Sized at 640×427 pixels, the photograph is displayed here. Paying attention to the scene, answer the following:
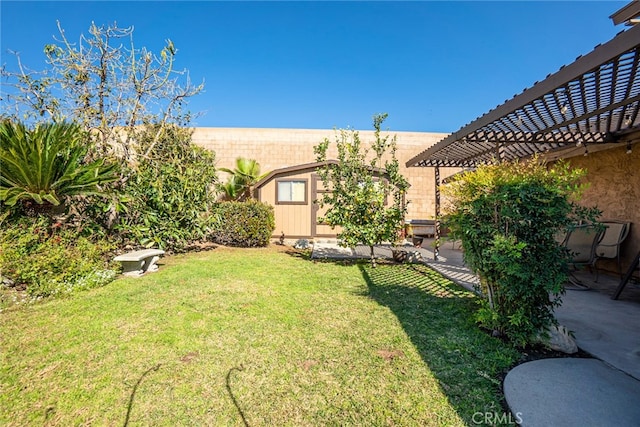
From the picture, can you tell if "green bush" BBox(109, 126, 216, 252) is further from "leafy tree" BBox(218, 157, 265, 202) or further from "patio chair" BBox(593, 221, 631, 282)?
"patio chair" BBox(593, 221, 631, 282)

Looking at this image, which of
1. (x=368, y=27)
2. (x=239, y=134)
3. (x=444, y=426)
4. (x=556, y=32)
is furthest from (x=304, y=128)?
(x=444, y=426)

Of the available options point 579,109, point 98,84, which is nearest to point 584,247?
point 579,109

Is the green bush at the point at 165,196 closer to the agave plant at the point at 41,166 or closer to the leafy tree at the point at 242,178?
the agave plant at the point at 41,166

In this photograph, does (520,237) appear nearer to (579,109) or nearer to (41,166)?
(579,109)

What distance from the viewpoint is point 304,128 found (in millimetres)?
14273

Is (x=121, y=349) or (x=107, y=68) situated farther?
(x=107, y=68)

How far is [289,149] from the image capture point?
551 inches

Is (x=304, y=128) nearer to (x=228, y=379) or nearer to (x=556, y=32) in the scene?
(x=556, y=32)

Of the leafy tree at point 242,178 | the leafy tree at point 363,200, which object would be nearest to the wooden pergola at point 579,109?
the leafy tree at point 363,200

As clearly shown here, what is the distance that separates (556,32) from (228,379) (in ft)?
31.6

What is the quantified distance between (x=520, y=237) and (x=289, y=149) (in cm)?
1192

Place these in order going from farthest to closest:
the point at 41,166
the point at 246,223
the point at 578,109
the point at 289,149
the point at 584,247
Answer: the point at 289,149
the point at 246,223
the point at 584,247
the point at 41,166
the point at 578,109
